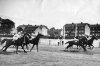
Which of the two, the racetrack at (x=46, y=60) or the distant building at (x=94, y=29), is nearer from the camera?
the racetrack at (x=46, y=60)

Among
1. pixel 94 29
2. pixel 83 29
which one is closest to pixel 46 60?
pixel 83 29

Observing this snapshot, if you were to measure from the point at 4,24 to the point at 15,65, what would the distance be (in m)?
94.0

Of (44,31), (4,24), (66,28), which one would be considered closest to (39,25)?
(44,31)

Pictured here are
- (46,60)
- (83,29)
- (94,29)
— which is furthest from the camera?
(94,29)

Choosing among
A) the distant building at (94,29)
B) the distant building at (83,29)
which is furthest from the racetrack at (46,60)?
the distant building at (94,29)

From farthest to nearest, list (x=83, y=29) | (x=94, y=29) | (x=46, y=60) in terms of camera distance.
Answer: (x=94, y=29) → (x=83, y=29) → (x=46, y=60)

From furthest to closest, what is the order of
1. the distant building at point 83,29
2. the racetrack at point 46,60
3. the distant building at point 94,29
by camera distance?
the distant building at point 94,29 → the distant building at point 83,29 → the racetrack at point 46,60

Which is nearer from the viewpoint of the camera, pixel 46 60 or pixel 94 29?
pixel 46 60

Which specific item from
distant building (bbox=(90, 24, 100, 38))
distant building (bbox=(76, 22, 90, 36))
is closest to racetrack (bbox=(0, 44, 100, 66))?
distant building (bbox=(76, 22, 90, 36))

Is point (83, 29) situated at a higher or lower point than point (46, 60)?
higher

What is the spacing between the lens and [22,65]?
10.2 m

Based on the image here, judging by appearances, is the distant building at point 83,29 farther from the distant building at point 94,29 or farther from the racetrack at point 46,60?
the racetrack at point 46,60

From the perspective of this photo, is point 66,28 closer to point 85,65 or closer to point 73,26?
point 73,26

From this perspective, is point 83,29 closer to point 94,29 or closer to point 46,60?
point 94,29
